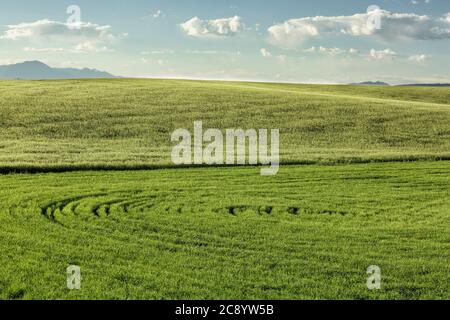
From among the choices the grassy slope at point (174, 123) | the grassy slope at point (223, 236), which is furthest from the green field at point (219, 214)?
the grassy slope at point (174, 123)

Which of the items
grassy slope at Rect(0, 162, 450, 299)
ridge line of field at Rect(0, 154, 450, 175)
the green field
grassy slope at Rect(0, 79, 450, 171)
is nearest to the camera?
grassy slope at Rect(0, 162, 450, 299)

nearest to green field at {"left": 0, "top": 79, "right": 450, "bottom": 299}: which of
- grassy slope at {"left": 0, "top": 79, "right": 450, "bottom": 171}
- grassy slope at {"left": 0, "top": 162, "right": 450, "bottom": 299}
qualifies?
grassy slope at {"left": 0, "top": 162, "right": 450, "bottom": 299}

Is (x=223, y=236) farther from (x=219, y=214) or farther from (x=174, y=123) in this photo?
(x=174, y=123)

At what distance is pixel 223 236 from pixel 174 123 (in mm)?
29418

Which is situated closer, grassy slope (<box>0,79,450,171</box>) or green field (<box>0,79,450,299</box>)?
green field (<box>0,79,450,299</box>)

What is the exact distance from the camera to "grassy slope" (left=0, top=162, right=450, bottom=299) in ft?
38.1

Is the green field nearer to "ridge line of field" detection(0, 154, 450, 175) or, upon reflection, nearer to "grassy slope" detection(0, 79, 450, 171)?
"ridge line of field" detection(0, 154, 450, 175)

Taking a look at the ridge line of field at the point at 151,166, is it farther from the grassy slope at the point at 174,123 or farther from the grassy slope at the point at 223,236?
the grassy slope at the point at 223,236

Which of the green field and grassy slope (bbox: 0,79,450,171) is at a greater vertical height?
grassy slope (bbox: 0,79,450,171)

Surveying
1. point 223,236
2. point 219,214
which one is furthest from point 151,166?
point 223,236

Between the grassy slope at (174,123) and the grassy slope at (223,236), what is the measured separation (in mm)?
6753

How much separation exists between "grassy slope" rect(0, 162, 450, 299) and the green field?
0.15ft

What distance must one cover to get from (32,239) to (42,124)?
1167 inches

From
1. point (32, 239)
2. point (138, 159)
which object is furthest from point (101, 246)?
point (138, 159)
